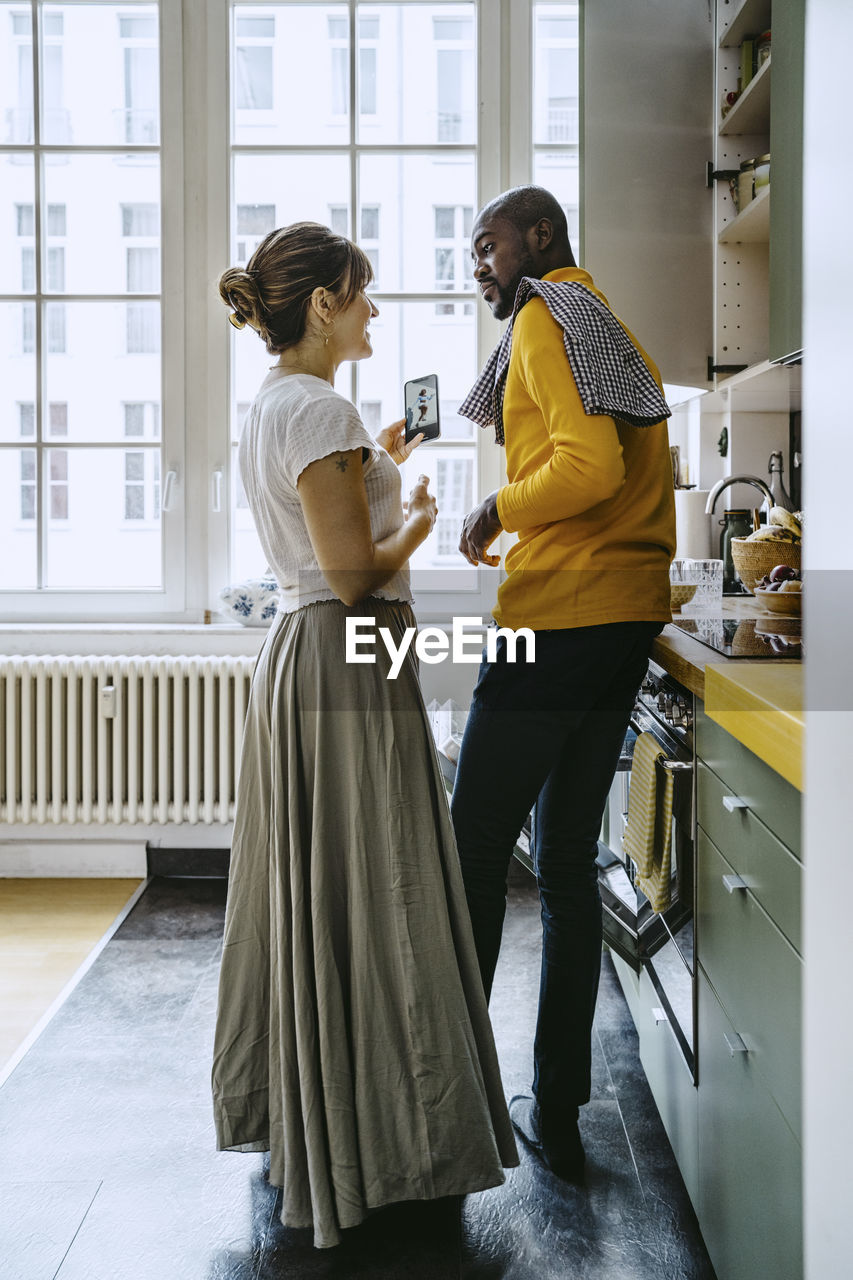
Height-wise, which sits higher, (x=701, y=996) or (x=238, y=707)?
(x=238, y=707)

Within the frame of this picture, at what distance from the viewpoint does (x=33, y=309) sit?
10.3 feet

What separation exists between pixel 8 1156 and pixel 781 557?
172 cm

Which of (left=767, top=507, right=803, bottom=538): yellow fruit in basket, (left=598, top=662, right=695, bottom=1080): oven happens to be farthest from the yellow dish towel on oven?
(left=767, top=507, right=803, bottom=538): yellow fruit in basket

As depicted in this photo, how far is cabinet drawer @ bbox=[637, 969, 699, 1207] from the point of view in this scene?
1451mm

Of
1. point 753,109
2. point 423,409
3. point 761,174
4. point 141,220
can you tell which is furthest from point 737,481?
point 141,220

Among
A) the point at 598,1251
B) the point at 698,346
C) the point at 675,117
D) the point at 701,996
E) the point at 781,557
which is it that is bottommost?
the point at 598,1251

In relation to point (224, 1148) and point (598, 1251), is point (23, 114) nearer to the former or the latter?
point (224, 1148)

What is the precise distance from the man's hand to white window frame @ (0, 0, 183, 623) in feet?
5.66

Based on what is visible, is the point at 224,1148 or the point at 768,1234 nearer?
the point at 768,1234

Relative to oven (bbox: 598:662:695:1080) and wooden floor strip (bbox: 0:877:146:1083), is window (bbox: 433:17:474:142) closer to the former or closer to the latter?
oven (bbox: 598:662:695:1080)

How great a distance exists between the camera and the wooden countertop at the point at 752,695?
92 centimetres

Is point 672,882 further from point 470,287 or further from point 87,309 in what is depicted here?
point 87,309

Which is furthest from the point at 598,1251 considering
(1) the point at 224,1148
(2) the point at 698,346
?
(2) the point at 698,346

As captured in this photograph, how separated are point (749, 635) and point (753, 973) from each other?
581 millimetres
